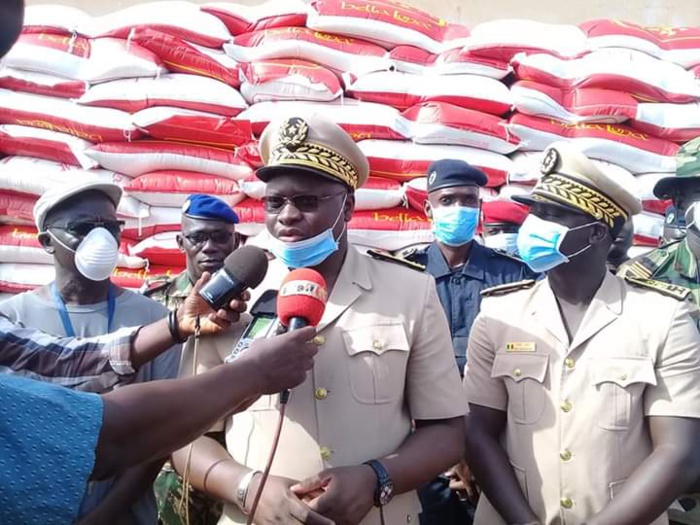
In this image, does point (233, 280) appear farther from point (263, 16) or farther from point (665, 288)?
point (263, 16)

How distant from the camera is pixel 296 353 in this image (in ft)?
4.28

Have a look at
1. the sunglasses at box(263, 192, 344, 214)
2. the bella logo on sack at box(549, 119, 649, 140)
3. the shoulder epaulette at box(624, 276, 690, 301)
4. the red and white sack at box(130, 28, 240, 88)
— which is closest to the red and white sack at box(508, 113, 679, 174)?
the bella logo on sack at box(549, 119, 649, 140)

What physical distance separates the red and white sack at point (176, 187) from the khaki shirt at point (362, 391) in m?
2.29

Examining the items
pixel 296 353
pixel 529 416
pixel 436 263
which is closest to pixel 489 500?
pixel 529 416

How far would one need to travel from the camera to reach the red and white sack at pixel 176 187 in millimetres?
3912

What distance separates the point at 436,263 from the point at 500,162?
101 centimetres

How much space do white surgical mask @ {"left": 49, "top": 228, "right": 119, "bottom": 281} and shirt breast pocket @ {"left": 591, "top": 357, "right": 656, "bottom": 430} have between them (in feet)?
5.10

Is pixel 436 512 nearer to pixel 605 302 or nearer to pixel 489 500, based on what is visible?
pixel 489 500

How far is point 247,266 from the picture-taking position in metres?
1.54

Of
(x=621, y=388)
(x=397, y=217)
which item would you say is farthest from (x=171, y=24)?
(x=621, y=388)

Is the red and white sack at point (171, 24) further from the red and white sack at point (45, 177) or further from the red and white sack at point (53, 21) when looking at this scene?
the red and white sack at point (45, 177)

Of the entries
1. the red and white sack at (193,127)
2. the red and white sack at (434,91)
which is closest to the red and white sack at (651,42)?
the red and white sack at (434,91)

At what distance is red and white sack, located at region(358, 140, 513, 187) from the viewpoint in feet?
13.1

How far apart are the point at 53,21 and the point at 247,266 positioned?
3269mm
